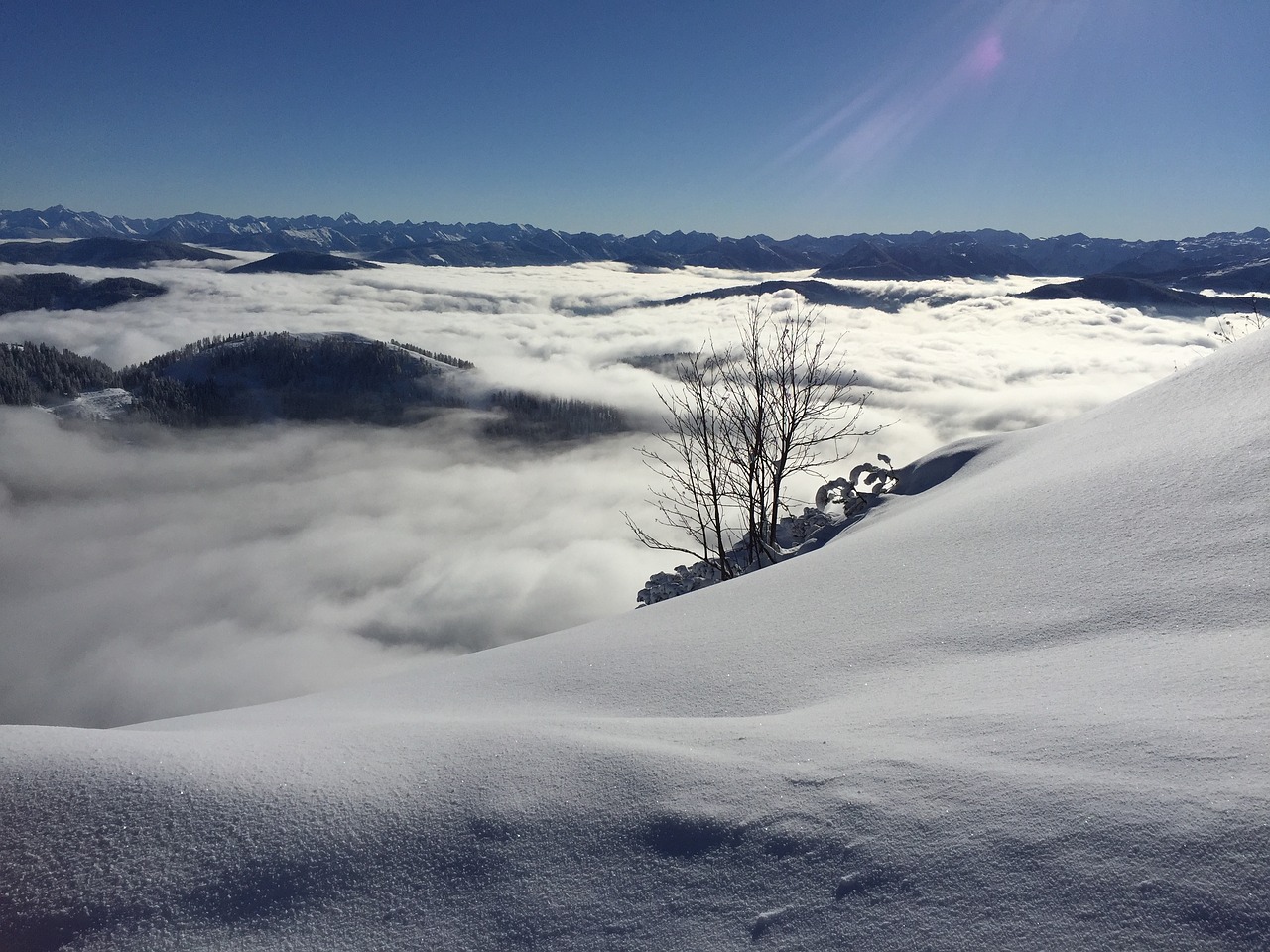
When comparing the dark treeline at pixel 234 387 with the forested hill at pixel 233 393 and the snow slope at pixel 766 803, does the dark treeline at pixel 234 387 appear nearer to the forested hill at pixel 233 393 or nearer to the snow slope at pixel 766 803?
the forested hill at pixel 233 393

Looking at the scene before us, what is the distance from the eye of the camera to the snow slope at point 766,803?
5.35ft

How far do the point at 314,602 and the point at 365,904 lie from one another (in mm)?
149367

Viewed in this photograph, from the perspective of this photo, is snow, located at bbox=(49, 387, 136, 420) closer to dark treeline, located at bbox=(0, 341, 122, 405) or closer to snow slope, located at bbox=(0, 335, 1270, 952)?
dark treeline, located at bbox=(0, 341, 122, 405)

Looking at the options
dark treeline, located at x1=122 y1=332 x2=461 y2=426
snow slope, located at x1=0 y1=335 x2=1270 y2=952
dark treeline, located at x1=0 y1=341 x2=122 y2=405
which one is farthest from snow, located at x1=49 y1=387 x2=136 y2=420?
snow slope, located at x1=0 y1=335 x2=1270 y2=952

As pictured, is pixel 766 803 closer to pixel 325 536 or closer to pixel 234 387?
pixel 325 536

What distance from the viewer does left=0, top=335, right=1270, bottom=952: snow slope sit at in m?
1.63

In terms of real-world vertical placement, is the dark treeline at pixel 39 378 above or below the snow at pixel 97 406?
above

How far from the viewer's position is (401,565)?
14950 centimetres

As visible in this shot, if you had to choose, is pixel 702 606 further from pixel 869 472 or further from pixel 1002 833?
pixel 869 472

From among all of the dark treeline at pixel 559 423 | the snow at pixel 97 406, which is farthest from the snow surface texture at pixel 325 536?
the dark treeline at pixel 559 423

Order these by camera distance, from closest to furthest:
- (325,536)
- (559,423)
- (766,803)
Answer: (766,803), (325,536), (559,423)

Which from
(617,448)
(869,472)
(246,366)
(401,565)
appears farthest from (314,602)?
(869,472)

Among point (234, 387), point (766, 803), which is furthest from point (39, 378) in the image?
point (766, 803)

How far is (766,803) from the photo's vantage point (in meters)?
2.13
